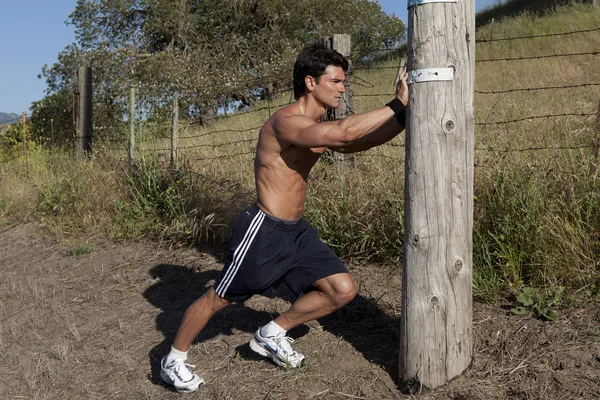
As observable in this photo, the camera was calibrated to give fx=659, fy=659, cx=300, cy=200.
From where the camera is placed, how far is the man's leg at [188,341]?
3.77 meters

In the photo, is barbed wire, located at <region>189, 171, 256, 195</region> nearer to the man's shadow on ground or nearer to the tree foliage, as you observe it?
the man's shadow on ground

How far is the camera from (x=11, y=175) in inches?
412

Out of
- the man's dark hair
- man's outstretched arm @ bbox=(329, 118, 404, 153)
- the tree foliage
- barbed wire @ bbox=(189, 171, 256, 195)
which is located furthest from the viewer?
the tree foliage

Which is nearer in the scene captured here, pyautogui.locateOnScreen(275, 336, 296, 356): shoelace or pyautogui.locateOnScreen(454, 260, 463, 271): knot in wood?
pyautogui.locateOnScreen(454, 260, 463, 271): knot in wood

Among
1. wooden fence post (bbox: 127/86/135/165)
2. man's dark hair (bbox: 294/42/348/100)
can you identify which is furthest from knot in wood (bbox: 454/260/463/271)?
wooden fence post (bbox: 127/86/135/165)

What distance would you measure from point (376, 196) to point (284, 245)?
1.83 metres

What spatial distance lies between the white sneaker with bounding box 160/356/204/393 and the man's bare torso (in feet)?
3.39

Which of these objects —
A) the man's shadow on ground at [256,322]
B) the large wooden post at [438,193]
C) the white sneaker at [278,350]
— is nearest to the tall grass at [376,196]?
the man's shadow on ground at [256,322]

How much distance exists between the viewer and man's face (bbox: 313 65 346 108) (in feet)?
12.1

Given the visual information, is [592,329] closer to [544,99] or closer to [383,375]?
[383,375]

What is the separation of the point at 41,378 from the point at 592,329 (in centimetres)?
345

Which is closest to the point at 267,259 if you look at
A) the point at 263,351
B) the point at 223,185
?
the point at 263,351

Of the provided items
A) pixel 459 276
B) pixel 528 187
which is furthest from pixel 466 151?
pixel 528 187

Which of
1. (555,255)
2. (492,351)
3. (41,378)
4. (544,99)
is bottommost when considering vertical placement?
(41,378)
